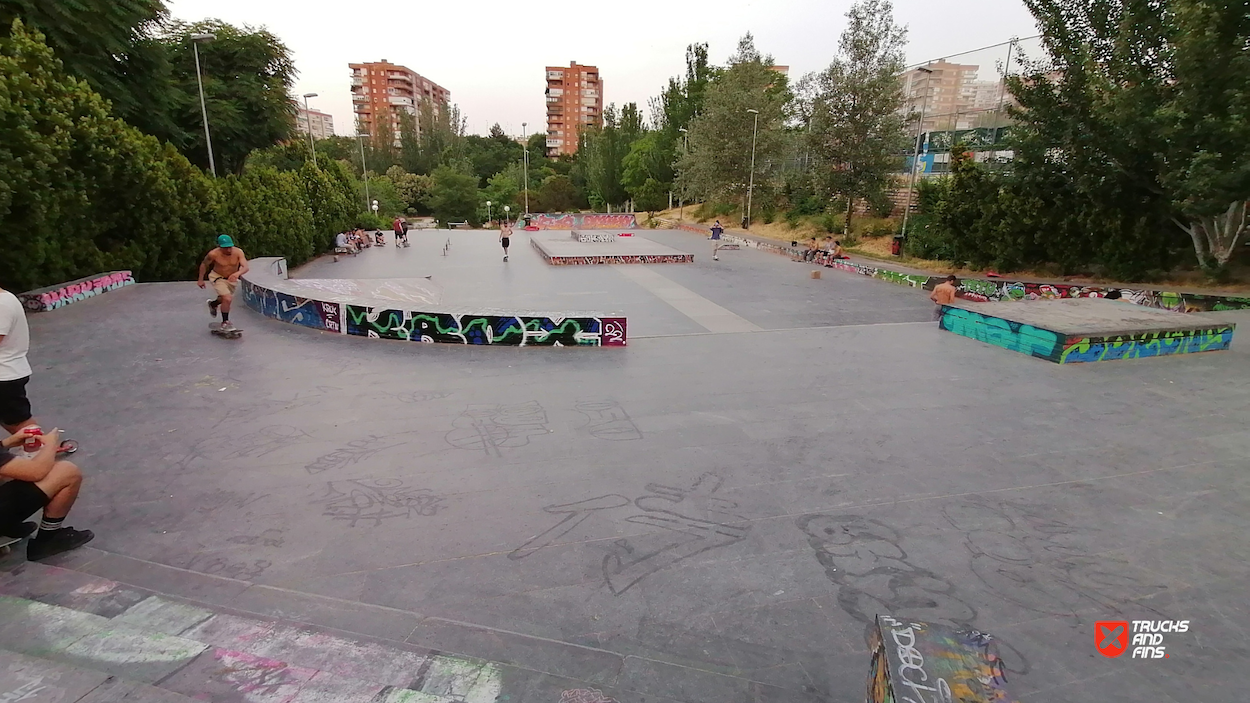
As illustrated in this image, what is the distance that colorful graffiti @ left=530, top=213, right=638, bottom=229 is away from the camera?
47656 mm

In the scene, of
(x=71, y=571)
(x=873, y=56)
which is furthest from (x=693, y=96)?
(x=71, y=571)

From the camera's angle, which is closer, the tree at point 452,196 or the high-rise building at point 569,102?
the tree at point 452,196

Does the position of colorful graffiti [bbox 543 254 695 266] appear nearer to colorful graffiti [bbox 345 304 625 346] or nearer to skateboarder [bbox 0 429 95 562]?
colorful graffiti [bbox 345 304 625 346]

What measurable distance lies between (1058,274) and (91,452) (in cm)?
2504

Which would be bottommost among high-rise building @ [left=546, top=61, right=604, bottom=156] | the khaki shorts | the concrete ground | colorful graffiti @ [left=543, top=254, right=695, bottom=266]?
the concrete ground

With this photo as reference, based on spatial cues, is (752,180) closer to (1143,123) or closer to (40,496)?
(1143,123)

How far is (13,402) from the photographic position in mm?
5129

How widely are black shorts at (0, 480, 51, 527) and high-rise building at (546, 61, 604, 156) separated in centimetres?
11734

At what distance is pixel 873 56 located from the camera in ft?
92.9

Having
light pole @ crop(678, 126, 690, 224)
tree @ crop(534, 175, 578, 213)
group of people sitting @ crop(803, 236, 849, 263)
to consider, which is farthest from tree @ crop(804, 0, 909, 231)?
tree @ crop(534, 175, 578, 213)

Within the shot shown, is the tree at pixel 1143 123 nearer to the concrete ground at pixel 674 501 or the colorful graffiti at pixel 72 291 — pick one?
the concrete ground at pixel 674 501

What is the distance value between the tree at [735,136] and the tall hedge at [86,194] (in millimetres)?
28180

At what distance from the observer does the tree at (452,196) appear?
226 ft

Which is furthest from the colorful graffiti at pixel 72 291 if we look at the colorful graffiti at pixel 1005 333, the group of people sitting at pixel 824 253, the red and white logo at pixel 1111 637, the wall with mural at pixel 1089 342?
the group of people sitting at pixel 824 253
